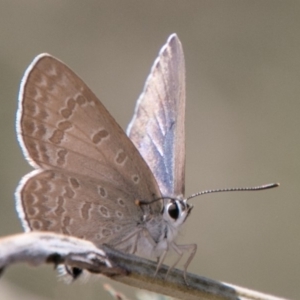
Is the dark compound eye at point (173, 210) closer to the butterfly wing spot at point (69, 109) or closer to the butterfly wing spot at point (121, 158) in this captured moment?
the butterfly wing spot at point (121, 158)

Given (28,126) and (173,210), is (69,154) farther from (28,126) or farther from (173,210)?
(173,210)

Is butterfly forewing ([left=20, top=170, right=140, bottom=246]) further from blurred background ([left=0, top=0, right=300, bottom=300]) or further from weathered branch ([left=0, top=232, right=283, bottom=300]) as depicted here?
blurred background ([left=0, top=0, right=300, bottom=300])

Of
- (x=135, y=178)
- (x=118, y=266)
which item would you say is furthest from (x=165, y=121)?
(x=118, y=266)

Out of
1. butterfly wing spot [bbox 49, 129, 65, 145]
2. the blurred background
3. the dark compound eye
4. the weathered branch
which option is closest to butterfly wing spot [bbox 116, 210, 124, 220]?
the dark compound eye

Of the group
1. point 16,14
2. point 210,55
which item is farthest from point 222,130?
point 16,14

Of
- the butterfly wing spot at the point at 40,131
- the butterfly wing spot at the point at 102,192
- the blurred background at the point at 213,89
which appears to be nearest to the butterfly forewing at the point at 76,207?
the butterfly wing spot at the point at 102,192
